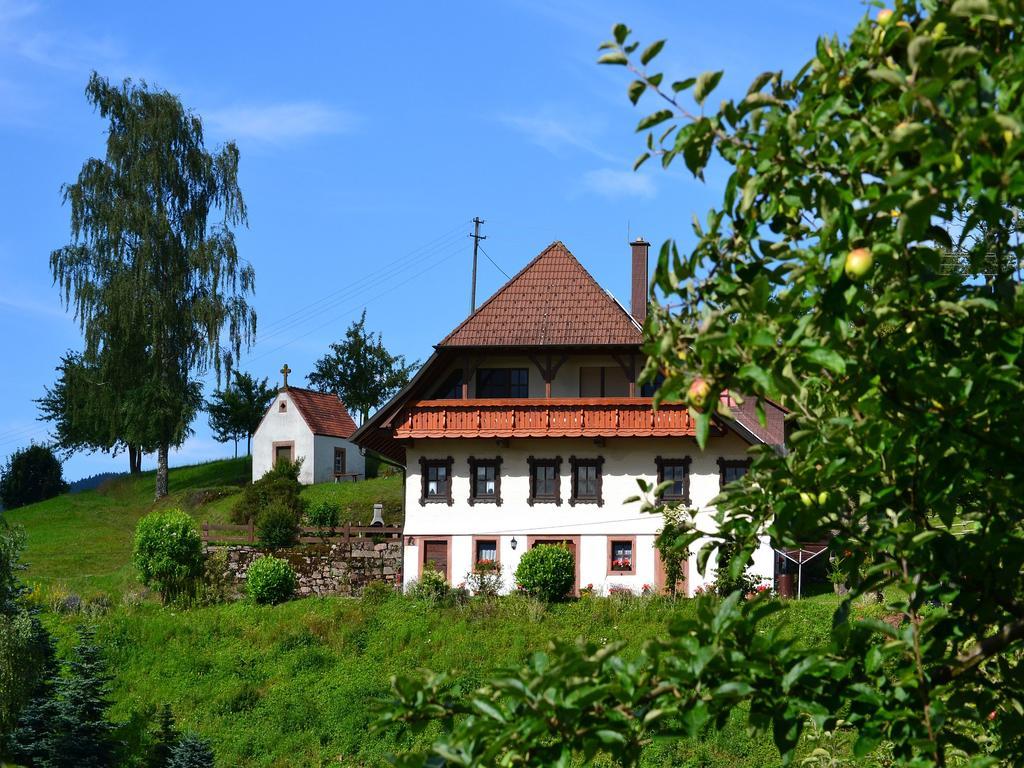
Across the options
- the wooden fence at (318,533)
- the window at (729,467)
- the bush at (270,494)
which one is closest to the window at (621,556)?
the window at (729,467)

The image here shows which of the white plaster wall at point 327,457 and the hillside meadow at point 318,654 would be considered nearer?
the hillside meadow at point 318,654

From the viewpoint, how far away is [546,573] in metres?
29.2

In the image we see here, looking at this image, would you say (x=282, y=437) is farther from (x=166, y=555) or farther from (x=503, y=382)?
(x=503, y=382)

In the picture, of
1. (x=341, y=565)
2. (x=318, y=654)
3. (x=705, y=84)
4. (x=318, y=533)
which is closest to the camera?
(x=705, y=84)

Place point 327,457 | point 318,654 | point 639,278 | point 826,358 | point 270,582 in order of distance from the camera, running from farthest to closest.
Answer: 1. point 327,457
2. point 639,278
3. point 270,582
4. point 318,654
5. point 826,358

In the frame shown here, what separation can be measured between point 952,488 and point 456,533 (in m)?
27.5

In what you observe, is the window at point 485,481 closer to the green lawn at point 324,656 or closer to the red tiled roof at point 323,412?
the green lawn at point 324,656

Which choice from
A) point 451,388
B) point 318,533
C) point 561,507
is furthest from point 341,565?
point 561,507

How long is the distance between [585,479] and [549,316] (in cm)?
418

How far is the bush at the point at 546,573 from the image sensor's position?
29281 mm

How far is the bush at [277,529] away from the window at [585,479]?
8.62 metres

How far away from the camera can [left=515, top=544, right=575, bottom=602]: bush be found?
29.3 m

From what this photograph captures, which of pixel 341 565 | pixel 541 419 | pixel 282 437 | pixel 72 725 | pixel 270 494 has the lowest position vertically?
pixel 72 725

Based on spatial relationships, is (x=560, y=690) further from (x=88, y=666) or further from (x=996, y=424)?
(x=88, y=666)
